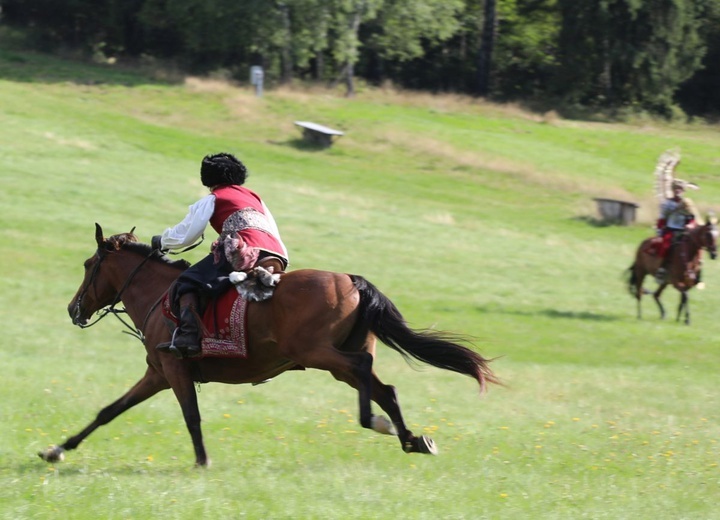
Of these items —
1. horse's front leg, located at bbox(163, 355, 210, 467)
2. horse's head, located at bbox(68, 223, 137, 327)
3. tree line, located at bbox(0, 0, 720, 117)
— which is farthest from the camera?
tree line, located at bbox(0, 0, 720, 117)

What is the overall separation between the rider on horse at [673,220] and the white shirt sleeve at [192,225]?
56.2 feet

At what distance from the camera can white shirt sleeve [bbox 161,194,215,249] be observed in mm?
9094

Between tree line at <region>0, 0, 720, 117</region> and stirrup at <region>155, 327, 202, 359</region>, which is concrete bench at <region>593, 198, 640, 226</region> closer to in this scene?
tree line at <region>0, 0, 720, 117</region>

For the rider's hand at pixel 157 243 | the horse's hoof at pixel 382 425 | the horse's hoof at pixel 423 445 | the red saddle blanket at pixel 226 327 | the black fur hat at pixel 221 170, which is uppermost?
the black fur hat at pixel 221 170

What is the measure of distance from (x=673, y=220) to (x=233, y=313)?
17858mm

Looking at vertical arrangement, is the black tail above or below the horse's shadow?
above

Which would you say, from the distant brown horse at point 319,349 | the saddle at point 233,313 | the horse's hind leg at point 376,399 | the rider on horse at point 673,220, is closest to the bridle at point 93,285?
the distant brown horse at point 319,349

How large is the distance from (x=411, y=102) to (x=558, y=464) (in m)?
50.8

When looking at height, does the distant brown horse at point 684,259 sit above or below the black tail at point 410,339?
below

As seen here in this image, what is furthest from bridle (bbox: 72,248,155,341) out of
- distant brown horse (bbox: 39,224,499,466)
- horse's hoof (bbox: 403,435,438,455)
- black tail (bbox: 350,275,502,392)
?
horse's hoof (bbox: 403,435,438,455)

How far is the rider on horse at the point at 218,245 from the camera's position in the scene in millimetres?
8969

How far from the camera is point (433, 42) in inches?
2773

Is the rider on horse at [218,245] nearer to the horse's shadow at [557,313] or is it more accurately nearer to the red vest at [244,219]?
the red vest at [244,219]

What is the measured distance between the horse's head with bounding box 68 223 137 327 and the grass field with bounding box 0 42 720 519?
135cm
